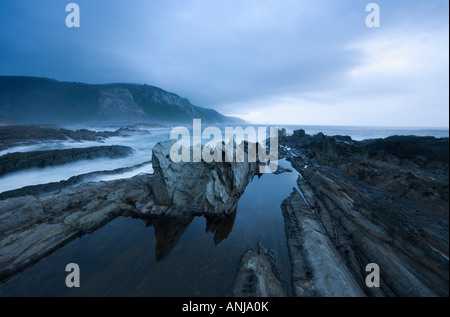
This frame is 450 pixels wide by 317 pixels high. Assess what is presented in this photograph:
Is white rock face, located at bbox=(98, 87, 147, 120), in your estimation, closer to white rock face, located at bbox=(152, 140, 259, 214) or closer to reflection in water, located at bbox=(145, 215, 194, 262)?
white rock face, located at bbox=(152, 140, 259, 214)

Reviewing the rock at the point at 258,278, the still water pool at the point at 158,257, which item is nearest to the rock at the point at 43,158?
the still water pool at the point at 158,257

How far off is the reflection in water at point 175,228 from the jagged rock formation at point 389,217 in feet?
11.4

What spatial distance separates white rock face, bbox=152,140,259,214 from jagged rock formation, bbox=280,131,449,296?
13.7ft

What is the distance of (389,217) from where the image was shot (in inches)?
256

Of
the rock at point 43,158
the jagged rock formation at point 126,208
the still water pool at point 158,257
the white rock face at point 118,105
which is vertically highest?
the white rock face at point 118,105

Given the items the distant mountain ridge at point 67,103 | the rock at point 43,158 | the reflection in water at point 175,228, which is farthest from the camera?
the distant mountain ridge at point 67,103

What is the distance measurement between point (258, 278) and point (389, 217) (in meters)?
5.80

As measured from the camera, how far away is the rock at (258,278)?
17.9 ft

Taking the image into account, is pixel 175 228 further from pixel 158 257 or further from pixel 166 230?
pixel 158 257

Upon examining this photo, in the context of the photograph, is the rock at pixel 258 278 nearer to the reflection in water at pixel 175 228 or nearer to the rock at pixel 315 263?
the rock at pixel 315 263
